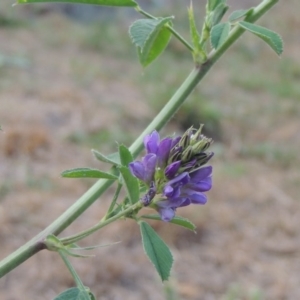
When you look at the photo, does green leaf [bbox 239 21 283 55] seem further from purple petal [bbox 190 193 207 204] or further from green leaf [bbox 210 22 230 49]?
purple petal [bbox 190 193 207 204]

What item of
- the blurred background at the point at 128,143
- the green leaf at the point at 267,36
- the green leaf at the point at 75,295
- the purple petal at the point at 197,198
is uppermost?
the green leaf at the point at 267,36

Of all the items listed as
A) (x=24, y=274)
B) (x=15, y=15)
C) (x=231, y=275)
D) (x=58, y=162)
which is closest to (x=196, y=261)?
(x=231, y=275)

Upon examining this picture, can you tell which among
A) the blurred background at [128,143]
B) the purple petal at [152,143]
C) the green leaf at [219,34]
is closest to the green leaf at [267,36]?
the green leaf at [219,34]

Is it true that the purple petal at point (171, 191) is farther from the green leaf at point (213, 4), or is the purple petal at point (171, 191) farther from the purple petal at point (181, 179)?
the green leaf at point (213, 4)

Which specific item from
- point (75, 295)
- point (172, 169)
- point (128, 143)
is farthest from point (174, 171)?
point (128, 143)

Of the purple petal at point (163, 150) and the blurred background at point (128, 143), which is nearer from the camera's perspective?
the purple petal at point (163, 150)

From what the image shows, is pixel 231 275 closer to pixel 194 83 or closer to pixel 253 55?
pixel 194 83

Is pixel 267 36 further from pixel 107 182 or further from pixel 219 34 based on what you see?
pixel 107 182
